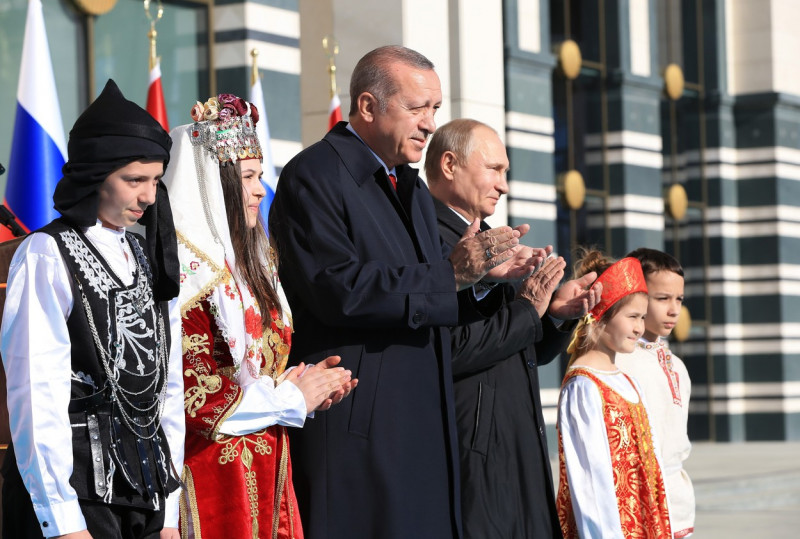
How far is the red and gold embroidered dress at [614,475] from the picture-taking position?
16.9 feet

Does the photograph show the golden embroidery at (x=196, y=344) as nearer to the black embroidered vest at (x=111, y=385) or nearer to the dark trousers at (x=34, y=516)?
the black embroidered vest at (x=111, y=385)

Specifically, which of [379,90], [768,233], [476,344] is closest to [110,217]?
[379,90]

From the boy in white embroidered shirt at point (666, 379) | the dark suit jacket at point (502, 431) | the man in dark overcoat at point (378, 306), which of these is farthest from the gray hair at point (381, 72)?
the boy in white embroidered shirt at point (666, 379)

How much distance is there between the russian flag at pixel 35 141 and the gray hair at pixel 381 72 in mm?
3746

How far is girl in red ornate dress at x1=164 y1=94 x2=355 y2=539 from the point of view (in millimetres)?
3750

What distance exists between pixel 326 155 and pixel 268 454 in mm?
898

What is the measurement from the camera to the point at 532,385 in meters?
4.77

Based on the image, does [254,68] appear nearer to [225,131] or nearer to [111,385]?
[225,131]

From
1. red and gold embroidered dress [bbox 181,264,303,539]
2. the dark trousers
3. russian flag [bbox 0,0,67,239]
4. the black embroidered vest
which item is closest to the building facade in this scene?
russian flag [bbox 0,0,67,239]

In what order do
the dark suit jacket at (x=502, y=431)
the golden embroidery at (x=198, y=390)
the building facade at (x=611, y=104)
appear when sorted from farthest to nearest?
the building facade at (x=611, y=104) < the dark suit jacket at (x=502, y=431) < the golden embroidery at (x=198, y=390)

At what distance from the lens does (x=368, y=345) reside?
3980mm

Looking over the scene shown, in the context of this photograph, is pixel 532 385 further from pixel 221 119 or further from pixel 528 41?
pixel 528 41

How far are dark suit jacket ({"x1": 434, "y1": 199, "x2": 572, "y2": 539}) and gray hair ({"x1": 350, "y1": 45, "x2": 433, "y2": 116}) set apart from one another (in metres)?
0.82

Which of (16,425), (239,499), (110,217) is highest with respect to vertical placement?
(110,217)
